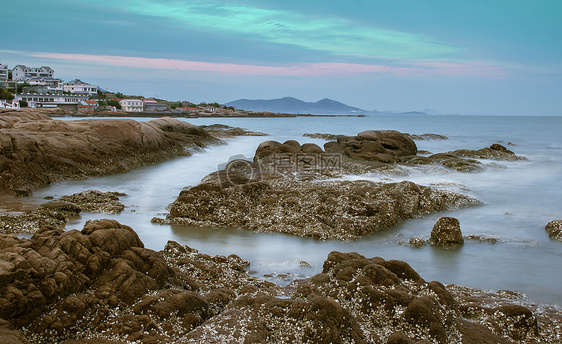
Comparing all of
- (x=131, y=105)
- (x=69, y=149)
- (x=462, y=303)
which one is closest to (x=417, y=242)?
(x=462, y=303)

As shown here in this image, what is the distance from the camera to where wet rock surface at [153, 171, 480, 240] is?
1072 centimetres

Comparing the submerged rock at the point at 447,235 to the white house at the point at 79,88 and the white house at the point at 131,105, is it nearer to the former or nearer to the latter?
the white house at the point at 131,105

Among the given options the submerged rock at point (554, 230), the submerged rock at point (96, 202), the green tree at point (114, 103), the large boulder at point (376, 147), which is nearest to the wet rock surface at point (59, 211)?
the submerged rock at point (96, 202)

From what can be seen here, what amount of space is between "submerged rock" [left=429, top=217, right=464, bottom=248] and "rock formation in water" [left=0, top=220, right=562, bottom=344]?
11.4ft

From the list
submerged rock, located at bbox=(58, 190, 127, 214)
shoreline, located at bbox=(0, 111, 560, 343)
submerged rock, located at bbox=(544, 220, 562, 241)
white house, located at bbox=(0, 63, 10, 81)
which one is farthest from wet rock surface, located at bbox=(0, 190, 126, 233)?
white house, located at bbox=(0, 63, 10, 81)

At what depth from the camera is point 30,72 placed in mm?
110062

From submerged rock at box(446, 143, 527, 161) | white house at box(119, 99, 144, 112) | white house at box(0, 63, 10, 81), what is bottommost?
submerged rock at box(446, 143, 527, 161)

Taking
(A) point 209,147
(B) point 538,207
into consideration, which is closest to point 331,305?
(B) point 538,207

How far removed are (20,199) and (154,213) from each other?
4012 mm

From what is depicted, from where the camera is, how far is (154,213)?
12.3m

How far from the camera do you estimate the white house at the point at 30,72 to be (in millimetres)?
104625

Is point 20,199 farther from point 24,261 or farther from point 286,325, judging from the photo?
point 286,325

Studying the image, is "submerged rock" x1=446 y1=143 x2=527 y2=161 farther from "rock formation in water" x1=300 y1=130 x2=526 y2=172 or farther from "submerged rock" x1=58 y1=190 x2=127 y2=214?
"submerged rock" x1=58 y1=190 x2=127 y2=214

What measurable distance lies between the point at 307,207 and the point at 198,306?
20.4 ft
